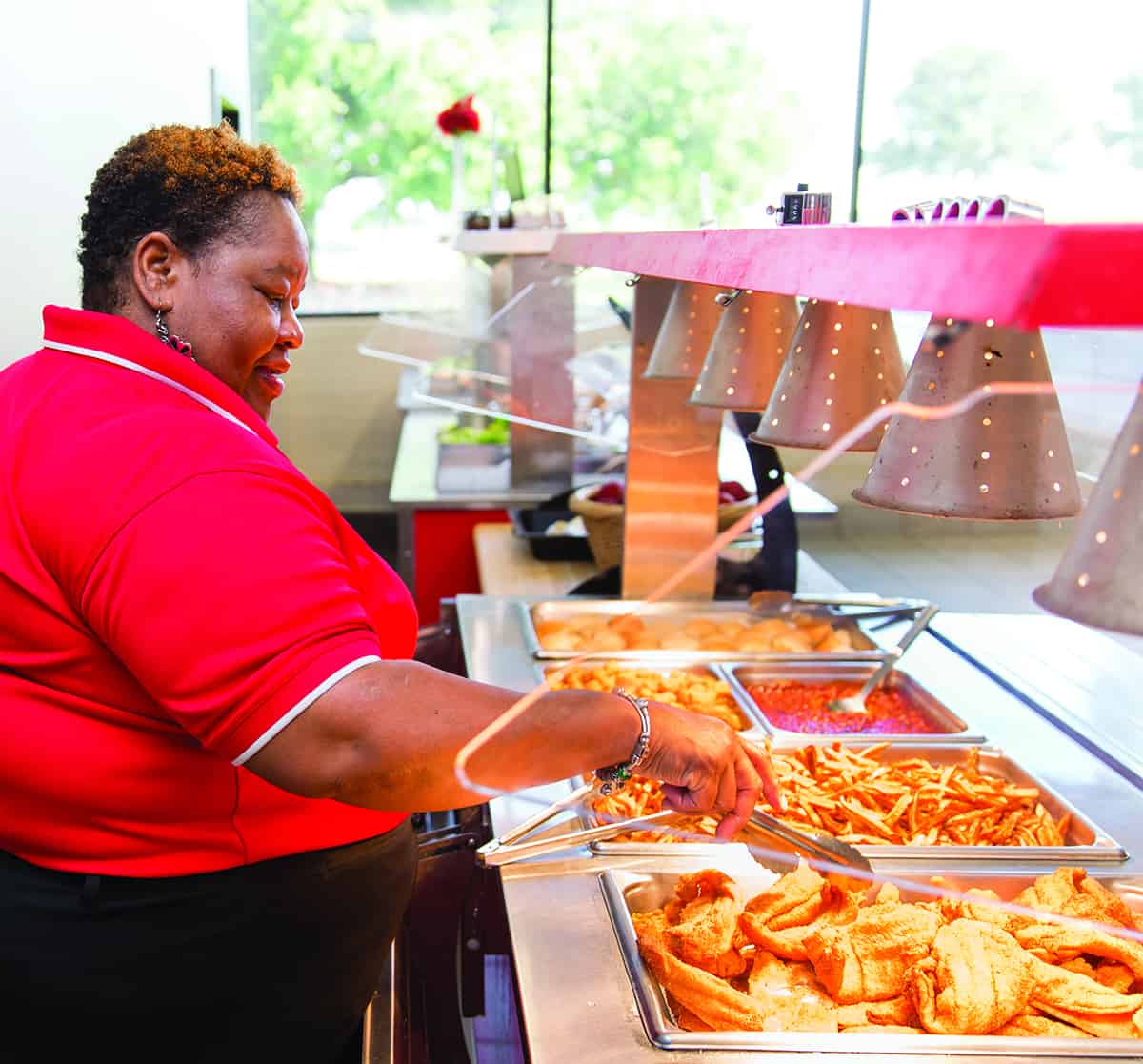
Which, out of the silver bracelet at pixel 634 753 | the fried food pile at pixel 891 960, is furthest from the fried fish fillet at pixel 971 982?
the silver bracelet at pixel 634 753

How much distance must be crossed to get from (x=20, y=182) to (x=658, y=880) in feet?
5.57

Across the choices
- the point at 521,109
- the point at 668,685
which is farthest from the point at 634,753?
the point at 521,109

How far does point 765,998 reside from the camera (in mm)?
1383

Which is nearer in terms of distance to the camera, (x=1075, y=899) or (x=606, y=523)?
(x=1075, y=899)

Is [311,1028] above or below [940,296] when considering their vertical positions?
below

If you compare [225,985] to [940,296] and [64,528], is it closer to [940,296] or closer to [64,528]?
[64,528]

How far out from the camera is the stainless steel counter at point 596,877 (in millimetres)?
1273

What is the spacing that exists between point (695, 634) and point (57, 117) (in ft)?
5.48

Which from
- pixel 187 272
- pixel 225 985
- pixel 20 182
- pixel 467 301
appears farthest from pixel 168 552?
pixel 467 301

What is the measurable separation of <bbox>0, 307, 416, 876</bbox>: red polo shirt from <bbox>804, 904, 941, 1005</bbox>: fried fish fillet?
0.54 meters

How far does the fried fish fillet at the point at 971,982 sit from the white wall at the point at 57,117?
6.01 ft

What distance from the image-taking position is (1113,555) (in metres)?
0.67

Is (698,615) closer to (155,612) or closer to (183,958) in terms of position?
(183,958)

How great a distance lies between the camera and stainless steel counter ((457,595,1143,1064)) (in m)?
1.27
